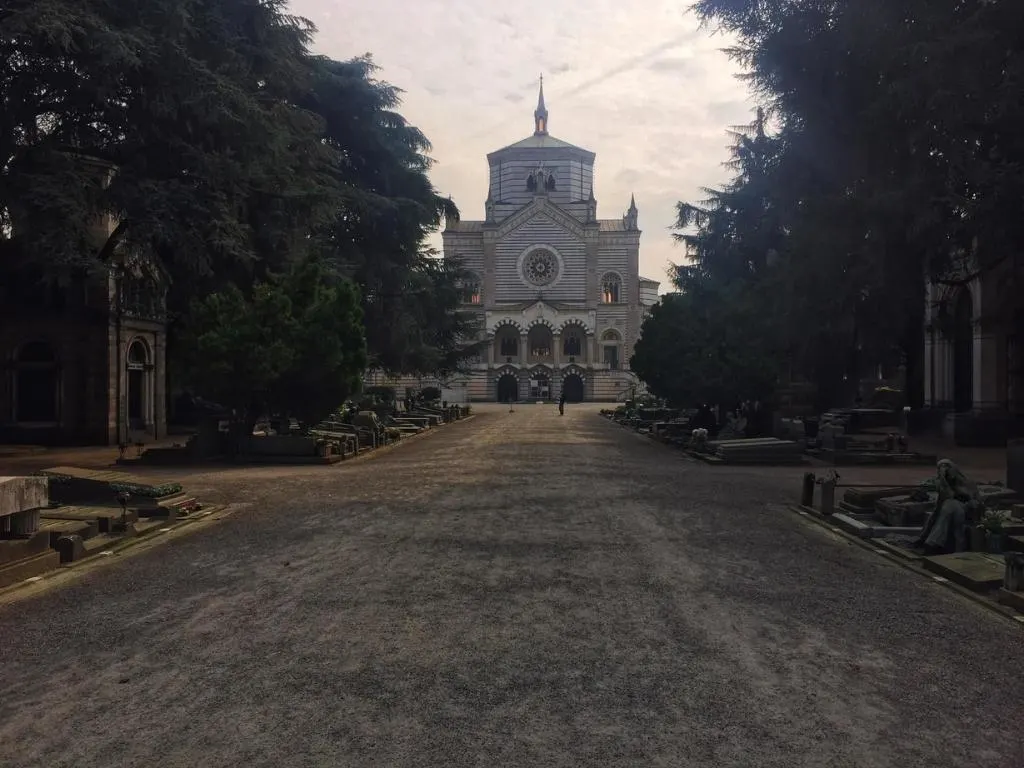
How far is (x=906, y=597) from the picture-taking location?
7.89m

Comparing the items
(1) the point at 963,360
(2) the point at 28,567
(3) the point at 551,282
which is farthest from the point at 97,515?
(3) the point at 551,282

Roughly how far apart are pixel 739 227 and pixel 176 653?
110ft

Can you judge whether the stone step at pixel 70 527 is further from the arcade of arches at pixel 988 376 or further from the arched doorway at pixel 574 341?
the arched doorway at pixel 574 341

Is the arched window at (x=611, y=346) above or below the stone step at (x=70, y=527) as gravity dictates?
above

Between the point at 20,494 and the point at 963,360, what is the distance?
1226 inches

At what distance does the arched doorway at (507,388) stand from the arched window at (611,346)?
9090mm

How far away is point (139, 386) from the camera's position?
28828 mm

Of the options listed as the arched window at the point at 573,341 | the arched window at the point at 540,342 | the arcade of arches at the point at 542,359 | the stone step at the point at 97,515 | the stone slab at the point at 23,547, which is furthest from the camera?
the arched window at the point at 573,341

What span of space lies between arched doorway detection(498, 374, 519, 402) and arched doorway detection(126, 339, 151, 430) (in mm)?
54190

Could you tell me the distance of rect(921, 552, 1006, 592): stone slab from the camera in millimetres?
8148

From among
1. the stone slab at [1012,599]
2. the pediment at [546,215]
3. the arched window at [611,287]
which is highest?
the pediment at [546,215]

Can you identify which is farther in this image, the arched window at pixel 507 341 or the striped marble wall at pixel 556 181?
the striped marble wall at pixel 556 181

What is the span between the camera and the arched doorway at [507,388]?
269 feet

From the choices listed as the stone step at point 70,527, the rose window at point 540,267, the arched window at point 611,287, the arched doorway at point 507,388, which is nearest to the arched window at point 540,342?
the arched doorway at point 507,388
